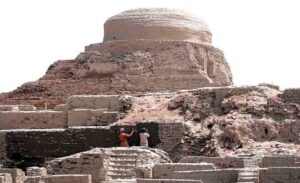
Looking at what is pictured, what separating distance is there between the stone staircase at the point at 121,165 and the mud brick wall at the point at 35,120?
684 cm

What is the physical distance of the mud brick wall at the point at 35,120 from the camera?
109ft

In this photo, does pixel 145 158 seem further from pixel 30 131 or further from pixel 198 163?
pixel 30 131

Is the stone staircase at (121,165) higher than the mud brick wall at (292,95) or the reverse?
the reverse

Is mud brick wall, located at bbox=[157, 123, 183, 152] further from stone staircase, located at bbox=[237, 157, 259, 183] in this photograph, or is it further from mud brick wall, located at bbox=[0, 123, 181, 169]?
stone staircase, located at bbox=[237, 157, 259, 183]

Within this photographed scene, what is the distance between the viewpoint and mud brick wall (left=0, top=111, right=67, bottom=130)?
3331 cm

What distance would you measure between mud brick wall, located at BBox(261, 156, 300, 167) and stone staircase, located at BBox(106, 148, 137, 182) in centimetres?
354

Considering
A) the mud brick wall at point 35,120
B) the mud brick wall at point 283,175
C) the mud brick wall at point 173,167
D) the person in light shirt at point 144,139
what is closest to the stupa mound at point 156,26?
the mud brick wall at point 35,120

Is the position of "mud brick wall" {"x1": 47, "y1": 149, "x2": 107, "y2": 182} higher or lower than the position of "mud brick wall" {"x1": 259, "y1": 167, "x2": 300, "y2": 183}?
lower

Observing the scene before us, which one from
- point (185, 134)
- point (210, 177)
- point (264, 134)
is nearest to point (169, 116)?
point (185, 134)

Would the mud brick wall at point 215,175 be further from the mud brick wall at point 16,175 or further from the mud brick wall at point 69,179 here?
the mud brick wall at point 16,175

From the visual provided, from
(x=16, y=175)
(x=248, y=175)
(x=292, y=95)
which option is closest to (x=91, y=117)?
(x=292, y=95)

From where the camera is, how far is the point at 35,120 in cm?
3341

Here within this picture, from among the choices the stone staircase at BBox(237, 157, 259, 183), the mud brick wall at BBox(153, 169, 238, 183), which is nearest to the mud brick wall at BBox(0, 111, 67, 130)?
the mud brick wall at BBox(153, 169, 238, 183)

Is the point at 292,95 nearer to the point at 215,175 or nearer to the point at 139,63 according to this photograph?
the point at 215,175
